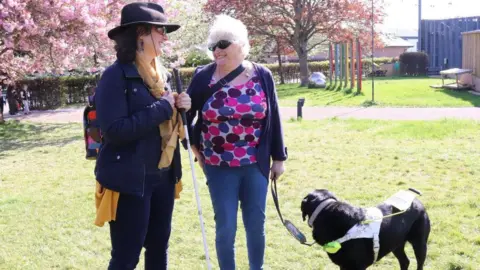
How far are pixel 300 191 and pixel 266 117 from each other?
3.26 meters

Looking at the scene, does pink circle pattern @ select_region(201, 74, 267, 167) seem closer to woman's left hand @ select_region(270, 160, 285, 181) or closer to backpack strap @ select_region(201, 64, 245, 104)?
backpack strap @ select_region(201, 64, 245, 104)

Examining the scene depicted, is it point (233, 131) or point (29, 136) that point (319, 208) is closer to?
point (233, 131)

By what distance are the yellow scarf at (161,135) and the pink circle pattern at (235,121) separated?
0.27m

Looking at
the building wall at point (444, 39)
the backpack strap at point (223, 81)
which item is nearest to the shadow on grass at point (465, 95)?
the backpack strap at point (223, 81)

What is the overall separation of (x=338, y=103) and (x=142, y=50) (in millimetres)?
14627

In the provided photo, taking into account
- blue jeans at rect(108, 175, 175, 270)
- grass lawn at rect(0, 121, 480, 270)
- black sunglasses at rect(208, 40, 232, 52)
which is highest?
black sunglasses at rect(208, 40, 232, 52)

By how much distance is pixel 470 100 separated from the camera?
15.4m

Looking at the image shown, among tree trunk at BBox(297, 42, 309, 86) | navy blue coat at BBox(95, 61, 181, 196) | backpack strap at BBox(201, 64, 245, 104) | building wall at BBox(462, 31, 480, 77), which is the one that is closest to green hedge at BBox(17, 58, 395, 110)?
tree trunk at BBox(297, 42, 309, 86)

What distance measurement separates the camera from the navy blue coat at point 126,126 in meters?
2.53

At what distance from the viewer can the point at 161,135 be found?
109 inches

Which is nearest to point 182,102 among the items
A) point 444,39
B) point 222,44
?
point 222,44

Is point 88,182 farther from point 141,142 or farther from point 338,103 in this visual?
point 338,103

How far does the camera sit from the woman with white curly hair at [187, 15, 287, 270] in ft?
10.2

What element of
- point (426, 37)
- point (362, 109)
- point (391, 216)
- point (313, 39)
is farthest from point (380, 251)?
point (426, 37)
